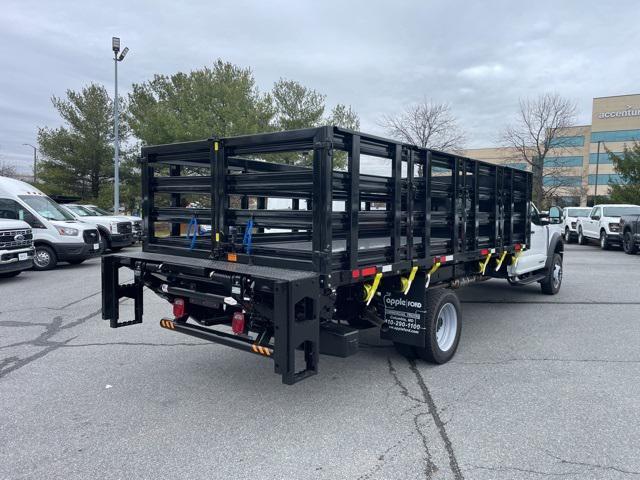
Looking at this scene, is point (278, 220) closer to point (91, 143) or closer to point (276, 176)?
point (276, 176)

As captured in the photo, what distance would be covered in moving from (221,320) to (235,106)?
→ 22.8m

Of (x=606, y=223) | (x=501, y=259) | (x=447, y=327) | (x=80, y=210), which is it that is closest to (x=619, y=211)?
(x=606, y=223)

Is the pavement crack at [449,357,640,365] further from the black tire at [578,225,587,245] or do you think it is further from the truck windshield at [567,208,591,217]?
the truck windshield at [567,208,591,217]

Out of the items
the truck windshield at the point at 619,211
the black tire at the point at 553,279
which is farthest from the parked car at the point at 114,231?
the truck windshield at the point at 619,211

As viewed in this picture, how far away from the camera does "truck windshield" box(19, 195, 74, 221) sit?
1368cm

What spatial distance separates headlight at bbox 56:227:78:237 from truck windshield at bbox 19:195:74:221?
2.71 ft

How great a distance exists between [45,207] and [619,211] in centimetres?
2165

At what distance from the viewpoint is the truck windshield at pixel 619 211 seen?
2062 cm

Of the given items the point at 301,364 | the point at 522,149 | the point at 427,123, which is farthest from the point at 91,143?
the point at 522,149

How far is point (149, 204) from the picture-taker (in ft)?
16.8

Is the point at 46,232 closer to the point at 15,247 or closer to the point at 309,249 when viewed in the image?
the point at 15,247

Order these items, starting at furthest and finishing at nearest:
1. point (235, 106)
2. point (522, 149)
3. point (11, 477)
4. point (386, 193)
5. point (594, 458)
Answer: point (522, 149) → point (235, 106) → point (386, 193) → point (594, 458) → point (11, 477)

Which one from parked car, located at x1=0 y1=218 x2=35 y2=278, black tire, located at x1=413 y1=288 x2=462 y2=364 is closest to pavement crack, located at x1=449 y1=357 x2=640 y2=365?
black tire, located at x1=413 y1=288 x2=462 y2=364

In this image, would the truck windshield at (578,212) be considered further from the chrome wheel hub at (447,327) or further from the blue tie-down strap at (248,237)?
the blue tie-down strap at (248,237)
